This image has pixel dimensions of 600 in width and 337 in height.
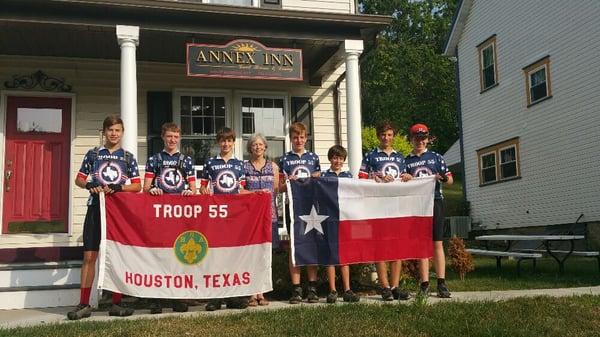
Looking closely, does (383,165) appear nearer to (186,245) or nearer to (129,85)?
(186,245)

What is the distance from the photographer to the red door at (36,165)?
877 cm

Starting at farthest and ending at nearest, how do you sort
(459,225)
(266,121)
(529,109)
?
(459,225), (529,109), (266,121)

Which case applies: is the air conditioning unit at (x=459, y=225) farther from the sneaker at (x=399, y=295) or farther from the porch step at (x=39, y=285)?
the porch step at (x=39, y=285)

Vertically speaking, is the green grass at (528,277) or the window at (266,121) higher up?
the window at (266,121)

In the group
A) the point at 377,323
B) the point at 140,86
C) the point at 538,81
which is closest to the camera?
the point at 377,323

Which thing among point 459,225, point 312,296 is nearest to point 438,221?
point 312,296

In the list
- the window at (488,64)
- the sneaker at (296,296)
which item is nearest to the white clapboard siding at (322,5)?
the sneaker at (296,296)

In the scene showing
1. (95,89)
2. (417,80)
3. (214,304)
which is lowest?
(214,304)

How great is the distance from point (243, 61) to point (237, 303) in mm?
3736

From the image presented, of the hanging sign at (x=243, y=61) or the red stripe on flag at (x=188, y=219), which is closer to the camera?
the red stripe on flag at (x=188, y=219)

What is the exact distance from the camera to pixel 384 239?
6.39 meters

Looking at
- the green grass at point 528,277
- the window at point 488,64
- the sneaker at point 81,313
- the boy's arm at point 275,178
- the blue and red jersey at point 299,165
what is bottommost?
the green grass at point 528,277

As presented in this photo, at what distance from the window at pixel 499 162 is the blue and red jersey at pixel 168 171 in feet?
43.0

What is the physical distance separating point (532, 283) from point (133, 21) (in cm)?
660
